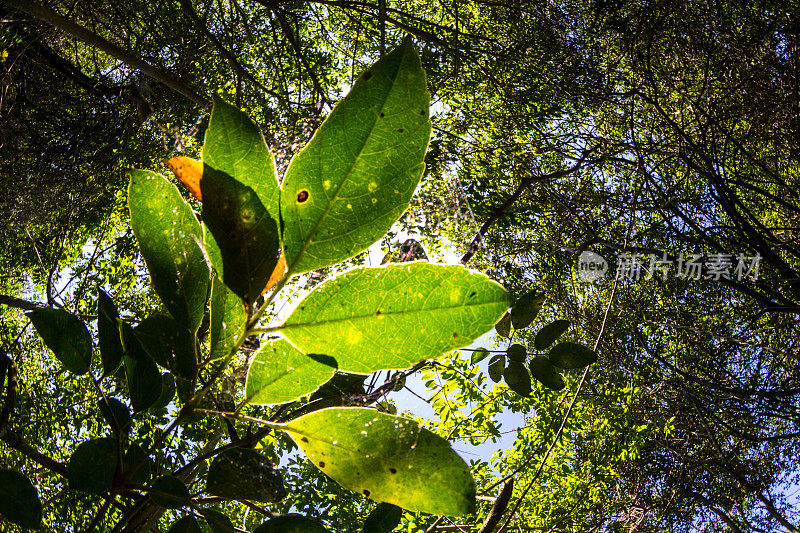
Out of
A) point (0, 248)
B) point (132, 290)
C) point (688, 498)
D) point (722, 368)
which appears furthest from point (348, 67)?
point (688, 498)

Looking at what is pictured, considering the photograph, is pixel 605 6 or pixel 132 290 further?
pixel 132 290

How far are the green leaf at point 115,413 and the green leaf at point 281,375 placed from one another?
8 cm

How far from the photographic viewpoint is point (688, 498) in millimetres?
4023

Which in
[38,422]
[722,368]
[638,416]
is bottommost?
[38,422]

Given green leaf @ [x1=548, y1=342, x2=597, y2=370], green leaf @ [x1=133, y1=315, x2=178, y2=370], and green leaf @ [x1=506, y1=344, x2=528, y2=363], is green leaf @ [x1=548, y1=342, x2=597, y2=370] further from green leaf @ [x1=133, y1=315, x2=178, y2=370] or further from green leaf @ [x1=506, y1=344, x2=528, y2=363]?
green leaf @ [x1=133, y1=315, x2=178, y2=370]

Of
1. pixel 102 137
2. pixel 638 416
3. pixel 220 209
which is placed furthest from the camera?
pixel 102 137

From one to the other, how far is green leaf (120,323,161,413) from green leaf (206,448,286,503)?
1.9 inches

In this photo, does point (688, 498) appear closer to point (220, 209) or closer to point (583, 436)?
point (583, 436)

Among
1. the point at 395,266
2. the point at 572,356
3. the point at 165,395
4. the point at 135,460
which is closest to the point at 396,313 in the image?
the point at 395,266

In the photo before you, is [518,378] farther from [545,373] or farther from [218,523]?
[218,523]

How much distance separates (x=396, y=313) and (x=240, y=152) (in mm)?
85

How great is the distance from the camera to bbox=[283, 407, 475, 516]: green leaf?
23 cm

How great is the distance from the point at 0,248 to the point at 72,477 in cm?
420

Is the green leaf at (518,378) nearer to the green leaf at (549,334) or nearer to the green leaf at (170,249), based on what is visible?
the green leaf at (549,334)
